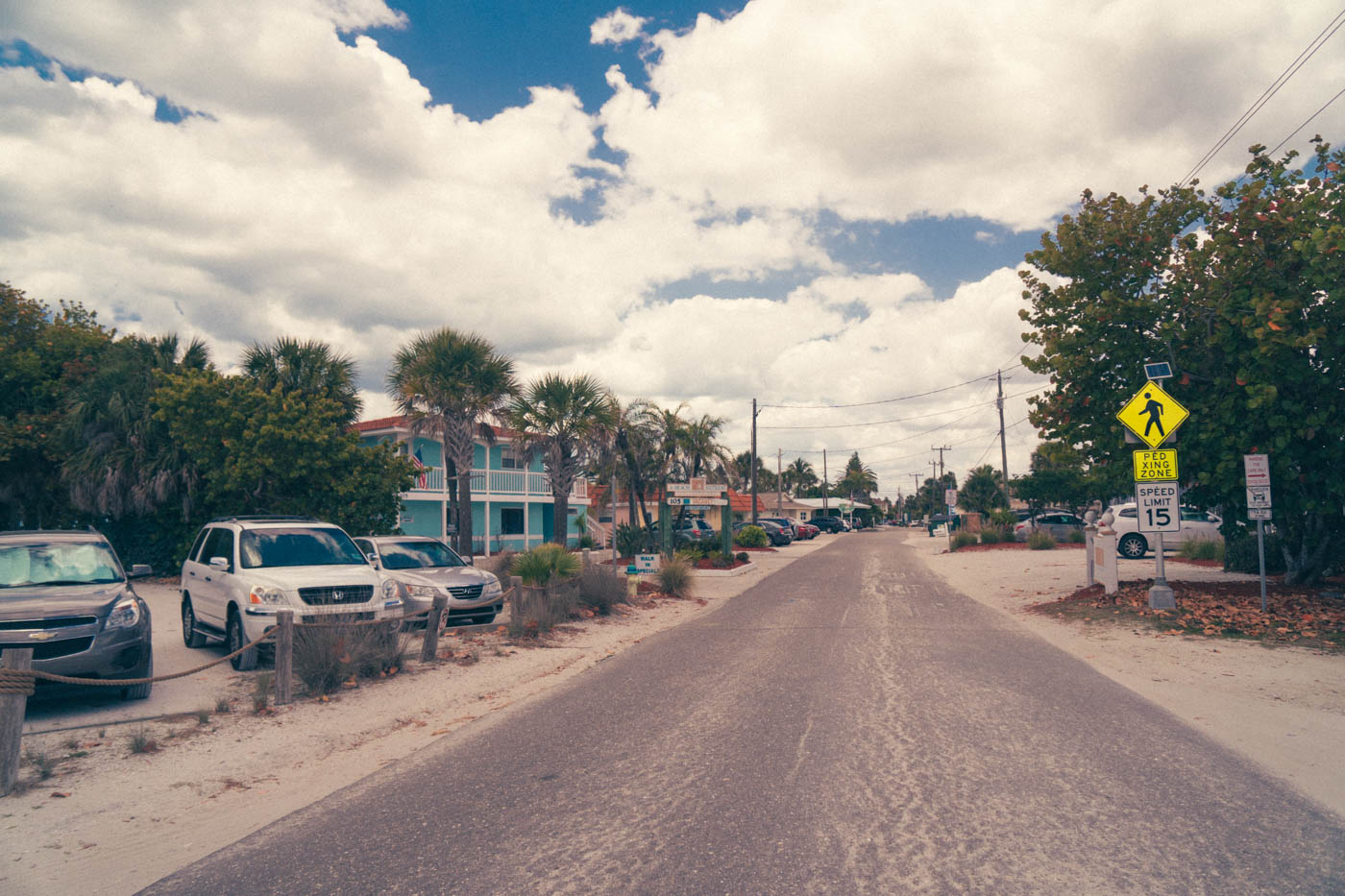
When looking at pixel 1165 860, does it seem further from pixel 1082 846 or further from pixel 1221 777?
pixel 1221 777

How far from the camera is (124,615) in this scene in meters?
7.98

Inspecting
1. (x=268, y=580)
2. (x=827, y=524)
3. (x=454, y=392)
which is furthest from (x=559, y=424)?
(x=827, y=524)

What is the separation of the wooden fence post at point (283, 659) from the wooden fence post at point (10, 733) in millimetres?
2524

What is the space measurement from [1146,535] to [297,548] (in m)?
27.5

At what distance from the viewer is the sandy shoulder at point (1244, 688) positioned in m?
6.06

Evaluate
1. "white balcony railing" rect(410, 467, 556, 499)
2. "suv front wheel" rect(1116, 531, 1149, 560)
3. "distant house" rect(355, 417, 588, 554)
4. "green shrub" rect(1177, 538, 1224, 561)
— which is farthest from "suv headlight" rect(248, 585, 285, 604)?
"suv front wheel" rect(1116, 531, 1149, 560)

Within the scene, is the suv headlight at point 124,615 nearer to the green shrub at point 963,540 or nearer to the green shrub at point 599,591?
the green shrub at point 599,591

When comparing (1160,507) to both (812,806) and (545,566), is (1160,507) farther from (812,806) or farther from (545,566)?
(812,806)

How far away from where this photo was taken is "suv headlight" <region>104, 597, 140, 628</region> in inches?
309

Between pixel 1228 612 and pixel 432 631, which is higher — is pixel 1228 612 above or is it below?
below

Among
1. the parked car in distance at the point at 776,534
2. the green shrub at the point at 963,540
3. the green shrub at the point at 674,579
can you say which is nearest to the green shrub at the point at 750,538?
the parked car in distance at the point at 776,534

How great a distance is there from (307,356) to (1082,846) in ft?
65.2

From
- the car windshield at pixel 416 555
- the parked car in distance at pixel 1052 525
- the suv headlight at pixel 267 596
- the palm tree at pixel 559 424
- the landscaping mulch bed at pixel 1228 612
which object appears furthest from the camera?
the parked car in distance at pixel 1052 525

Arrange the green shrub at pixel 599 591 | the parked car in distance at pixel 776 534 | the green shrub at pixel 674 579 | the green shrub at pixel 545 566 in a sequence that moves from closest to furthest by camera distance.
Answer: the green shrub at pixel 599 591, the green shrub at pixel 545 566, the green shrub at pixel 674 579, the parked car in distance at pixel 776 534
